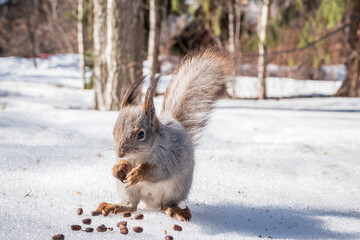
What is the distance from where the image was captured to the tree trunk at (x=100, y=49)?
3.51 m

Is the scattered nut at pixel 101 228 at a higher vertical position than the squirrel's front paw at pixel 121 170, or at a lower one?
lower

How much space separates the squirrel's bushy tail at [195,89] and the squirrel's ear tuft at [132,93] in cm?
32

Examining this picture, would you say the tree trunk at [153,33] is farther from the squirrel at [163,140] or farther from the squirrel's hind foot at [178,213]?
the squirrel's hind foot at [178,213]

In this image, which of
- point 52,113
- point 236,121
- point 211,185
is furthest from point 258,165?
point 52,113

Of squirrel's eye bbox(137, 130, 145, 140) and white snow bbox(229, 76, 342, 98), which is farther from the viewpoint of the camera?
white snow bbox(229, 76, 342, 98)

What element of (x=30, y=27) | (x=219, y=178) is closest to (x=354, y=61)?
(x=219, y=178)

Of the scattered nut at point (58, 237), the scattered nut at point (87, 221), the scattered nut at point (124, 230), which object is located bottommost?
the scattered nut at point (124, 230)

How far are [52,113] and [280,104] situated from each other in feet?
10.5

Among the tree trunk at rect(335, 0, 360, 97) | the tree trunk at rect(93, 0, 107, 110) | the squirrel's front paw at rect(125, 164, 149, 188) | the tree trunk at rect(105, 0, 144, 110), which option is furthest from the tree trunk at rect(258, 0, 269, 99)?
the squirrel's front paw at rect(125, 164, 149, 188)

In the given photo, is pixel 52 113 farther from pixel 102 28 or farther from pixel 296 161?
pixel 296 161

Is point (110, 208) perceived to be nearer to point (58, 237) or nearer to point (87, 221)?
point (87, 221)

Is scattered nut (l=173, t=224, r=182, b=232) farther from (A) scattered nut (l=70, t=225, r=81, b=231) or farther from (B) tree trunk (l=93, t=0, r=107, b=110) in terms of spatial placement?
(B) tree trunk (l=93, t=0, r=107, b=110)

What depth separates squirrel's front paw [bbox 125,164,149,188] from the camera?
117 centimetres

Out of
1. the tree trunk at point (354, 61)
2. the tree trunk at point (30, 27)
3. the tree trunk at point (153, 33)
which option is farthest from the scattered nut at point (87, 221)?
the tree trunk at point (30, 27)
